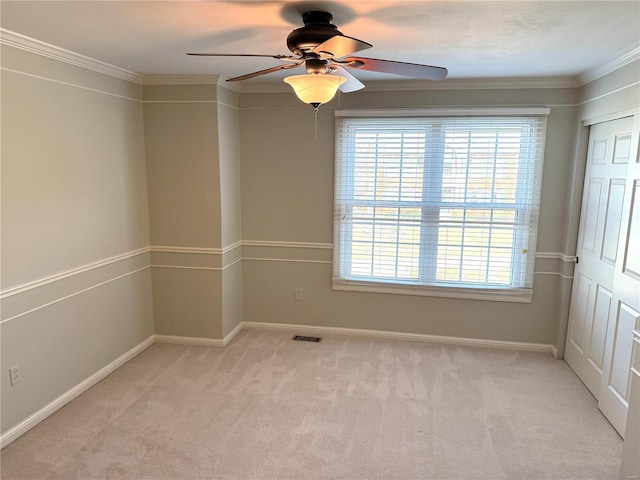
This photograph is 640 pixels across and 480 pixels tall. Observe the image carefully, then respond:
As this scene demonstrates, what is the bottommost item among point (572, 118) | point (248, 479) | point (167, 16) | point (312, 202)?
point (248, 479)

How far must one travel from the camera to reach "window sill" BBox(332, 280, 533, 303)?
3756 mm

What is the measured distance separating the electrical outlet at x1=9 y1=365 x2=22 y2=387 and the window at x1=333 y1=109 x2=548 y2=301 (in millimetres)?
2566

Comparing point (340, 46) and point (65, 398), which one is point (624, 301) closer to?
point (340, 46)

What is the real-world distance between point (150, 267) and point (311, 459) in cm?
232

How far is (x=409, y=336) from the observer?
4000mm

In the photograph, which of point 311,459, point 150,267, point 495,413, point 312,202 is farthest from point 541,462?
point 150,267

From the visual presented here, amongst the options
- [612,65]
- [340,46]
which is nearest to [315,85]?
[340,46]

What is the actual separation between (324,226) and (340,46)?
2.47 m

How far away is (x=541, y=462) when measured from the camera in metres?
2.34

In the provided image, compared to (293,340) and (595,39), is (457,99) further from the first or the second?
(293,340)

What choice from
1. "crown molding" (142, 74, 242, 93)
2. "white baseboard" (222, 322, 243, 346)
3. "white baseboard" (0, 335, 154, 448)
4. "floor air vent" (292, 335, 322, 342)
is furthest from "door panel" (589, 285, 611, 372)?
"white baseboard" (0, 335, 154, 448)

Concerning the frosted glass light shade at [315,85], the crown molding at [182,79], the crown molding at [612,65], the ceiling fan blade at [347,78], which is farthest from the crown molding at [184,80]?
the crown molding at [612,65]

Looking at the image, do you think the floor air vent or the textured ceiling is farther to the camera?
the floor air vent

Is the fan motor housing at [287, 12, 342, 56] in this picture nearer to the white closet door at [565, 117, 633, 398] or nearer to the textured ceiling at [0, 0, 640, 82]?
the textured ceiling at [0, 0, 640, 82]
